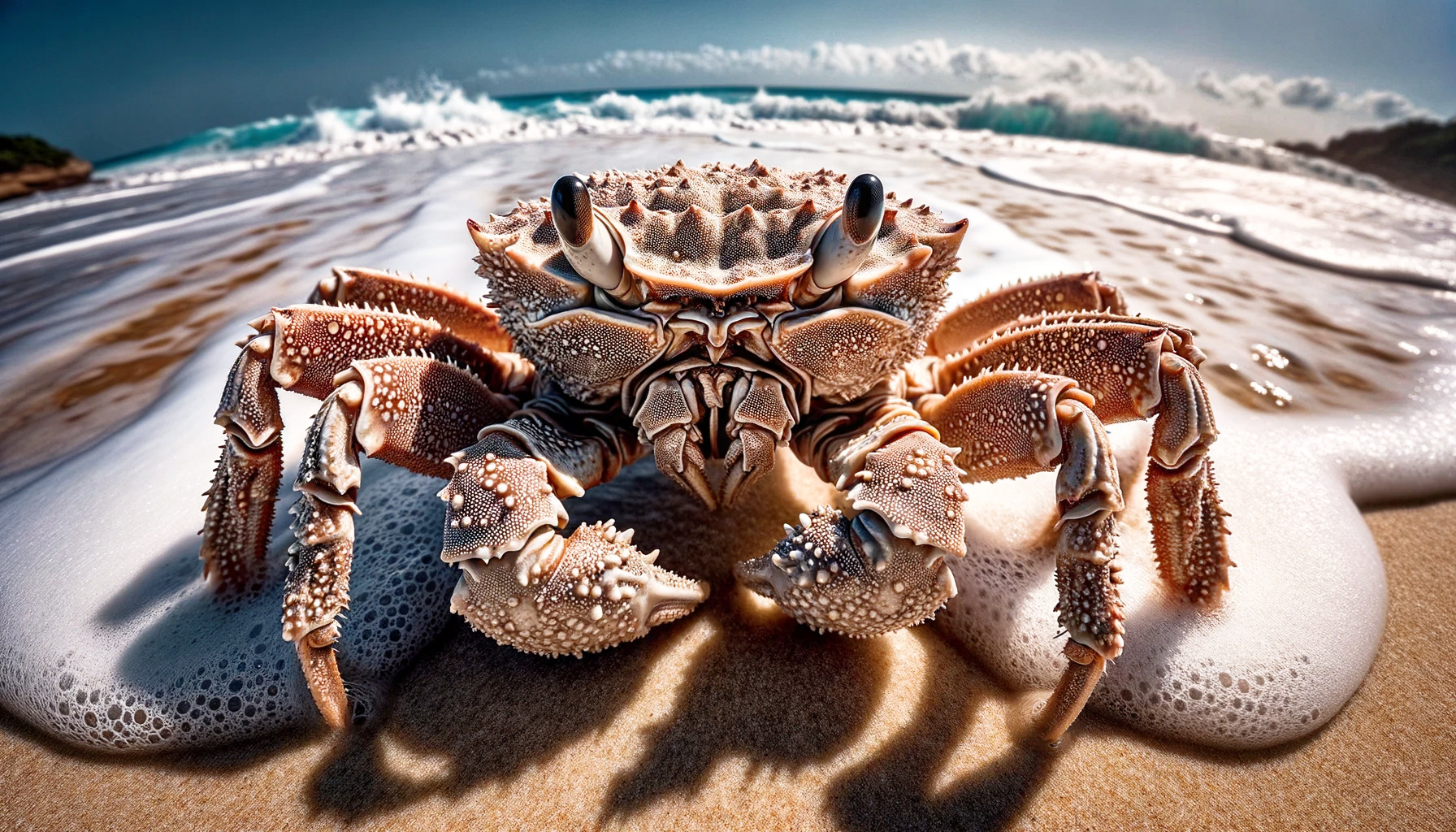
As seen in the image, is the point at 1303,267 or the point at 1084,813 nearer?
the point at 1084,813

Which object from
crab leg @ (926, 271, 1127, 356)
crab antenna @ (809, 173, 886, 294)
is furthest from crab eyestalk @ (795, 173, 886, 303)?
crab leg @ (926, 271, 1127, 356)

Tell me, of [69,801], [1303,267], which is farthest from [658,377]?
[1303,267]

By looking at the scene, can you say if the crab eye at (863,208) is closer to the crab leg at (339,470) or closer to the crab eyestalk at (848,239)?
the crab eyestalk at (848,239)

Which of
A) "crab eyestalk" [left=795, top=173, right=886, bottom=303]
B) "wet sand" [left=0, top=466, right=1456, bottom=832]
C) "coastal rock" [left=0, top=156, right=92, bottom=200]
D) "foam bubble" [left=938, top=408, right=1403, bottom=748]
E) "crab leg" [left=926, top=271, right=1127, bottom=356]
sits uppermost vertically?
"crab eyestalk" [left=795, top=173, right=886, bottom=303]

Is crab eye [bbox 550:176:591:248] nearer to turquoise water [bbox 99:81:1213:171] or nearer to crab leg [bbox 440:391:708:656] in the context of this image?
crab leg [bbox 440:391:708:656]

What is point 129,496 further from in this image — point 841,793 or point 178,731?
point 841,793

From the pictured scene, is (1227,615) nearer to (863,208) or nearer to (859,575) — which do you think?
(859,575)

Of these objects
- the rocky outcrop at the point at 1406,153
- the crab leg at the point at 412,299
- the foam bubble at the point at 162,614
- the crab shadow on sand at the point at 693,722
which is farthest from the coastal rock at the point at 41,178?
the rocky outcrop at the point at 1406,153
